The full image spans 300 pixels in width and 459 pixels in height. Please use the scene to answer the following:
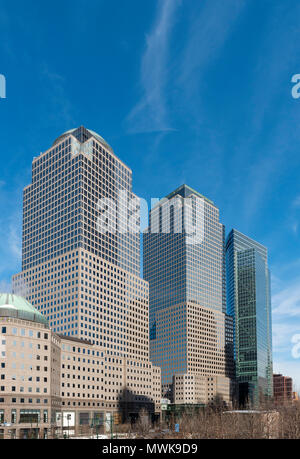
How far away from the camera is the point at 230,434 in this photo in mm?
80188

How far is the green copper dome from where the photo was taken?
477ft

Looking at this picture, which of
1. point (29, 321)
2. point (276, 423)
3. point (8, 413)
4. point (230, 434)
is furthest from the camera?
point (29, 321)

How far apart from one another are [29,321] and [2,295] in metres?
12.2

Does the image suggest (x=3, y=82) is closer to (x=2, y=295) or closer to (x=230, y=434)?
(x=230, y=434)

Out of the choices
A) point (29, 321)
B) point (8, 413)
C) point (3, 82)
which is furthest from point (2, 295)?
point (3, 82)

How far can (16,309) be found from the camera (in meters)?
147

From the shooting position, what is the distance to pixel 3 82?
81625 mm

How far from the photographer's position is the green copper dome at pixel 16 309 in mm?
145375
